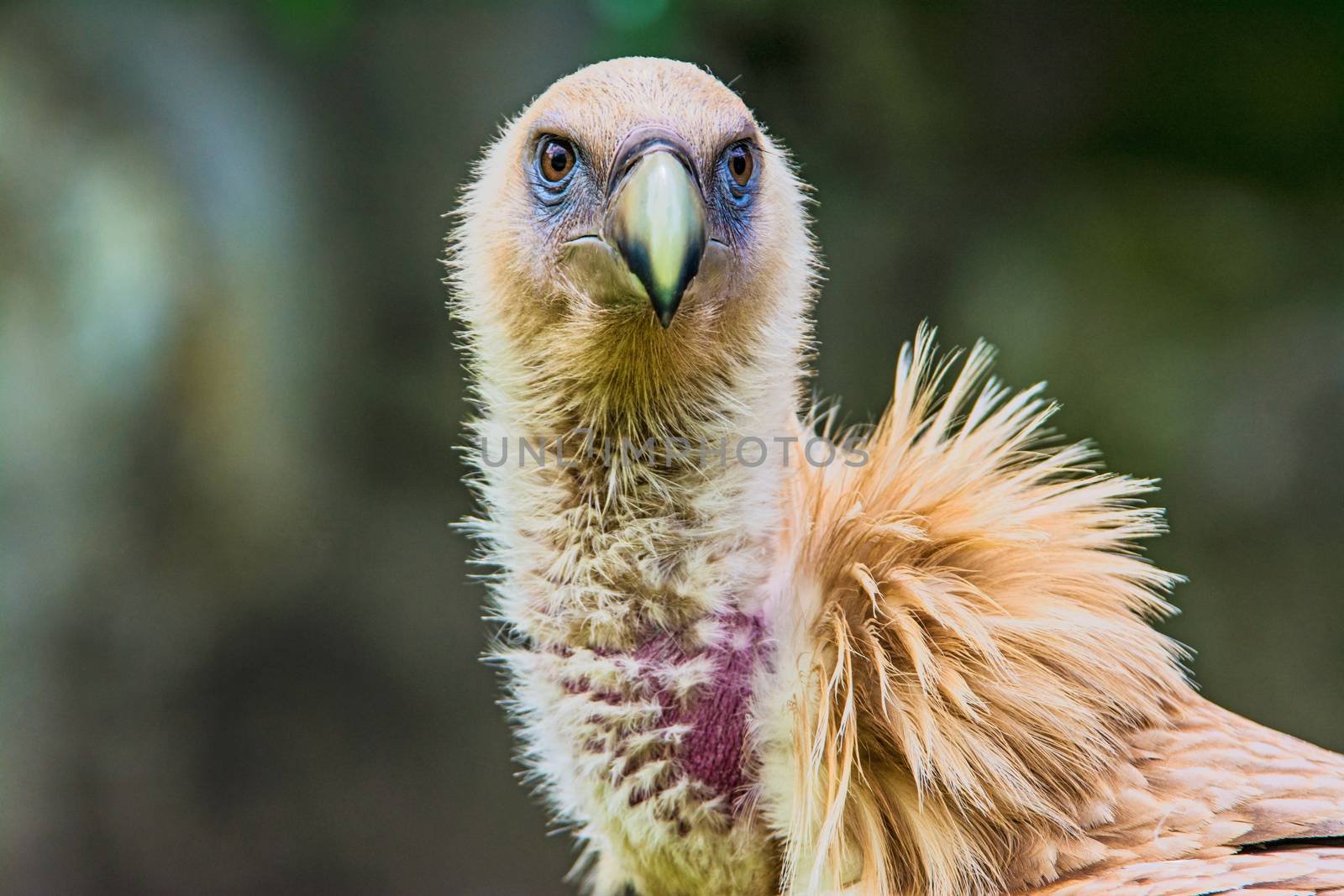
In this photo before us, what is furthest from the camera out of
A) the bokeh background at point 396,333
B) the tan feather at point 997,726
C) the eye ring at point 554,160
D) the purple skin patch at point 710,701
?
the bokeh background at point 396,333

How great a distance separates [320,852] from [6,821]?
1.01 metres

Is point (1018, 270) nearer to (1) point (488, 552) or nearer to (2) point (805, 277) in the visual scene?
(2) point (805, 277)

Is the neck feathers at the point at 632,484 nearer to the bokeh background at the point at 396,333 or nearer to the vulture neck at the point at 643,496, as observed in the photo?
the vulture neck at the point at 643,496

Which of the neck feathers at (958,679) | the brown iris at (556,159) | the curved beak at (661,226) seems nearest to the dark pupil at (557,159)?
the brown iris at (556,159)

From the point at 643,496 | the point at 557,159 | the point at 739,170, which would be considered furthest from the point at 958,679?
the point at 557,159

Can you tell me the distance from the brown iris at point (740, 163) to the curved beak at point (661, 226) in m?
0.21

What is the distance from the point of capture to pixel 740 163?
5.41 ft

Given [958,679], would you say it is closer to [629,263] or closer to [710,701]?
[710,701]

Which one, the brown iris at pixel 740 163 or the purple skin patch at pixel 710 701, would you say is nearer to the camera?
the purple skin patch at pixel 710 701

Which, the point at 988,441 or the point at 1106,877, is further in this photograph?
the point at 988,441

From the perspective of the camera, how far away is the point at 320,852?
12.4 feet

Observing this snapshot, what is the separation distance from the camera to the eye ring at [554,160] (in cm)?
161

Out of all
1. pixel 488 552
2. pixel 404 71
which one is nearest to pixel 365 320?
pixel 404 71

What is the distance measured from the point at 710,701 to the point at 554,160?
2.78ft
